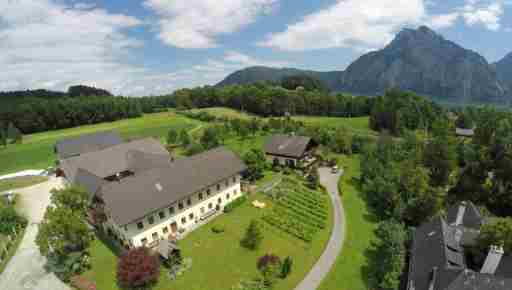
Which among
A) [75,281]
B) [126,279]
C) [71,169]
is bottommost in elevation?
[75,281]

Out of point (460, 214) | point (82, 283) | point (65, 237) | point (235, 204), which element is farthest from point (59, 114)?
point (460, 214)

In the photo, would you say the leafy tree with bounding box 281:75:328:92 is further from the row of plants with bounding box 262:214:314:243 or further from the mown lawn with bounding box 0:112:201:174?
the row of plants with bounding box 262:214:314:243

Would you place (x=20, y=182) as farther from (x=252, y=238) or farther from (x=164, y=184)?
(x=252, y=238)

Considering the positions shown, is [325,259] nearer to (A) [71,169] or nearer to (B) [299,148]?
(B) [299,148]

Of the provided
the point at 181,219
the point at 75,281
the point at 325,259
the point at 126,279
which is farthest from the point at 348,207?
the point at 75,281

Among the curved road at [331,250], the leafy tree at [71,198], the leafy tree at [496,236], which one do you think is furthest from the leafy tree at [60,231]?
the leafy tree at [496,236]
